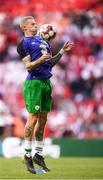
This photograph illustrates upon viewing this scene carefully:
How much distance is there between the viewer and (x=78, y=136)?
16047mm

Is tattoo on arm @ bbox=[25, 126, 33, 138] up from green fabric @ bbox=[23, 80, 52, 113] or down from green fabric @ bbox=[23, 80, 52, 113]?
down

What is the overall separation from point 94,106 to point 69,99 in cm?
62

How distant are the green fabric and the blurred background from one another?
265 inches

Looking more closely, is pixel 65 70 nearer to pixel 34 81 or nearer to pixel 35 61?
pixel 34 81

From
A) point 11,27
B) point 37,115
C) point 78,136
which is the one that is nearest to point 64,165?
point 37,115

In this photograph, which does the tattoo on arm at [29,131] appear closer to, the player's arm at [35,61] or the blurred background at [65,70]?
the player's arm at [35,61]

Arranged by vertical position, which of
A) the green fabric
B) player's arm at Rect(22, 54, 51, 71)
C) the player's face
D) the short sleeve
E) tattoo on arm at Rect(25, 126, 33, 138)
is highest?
the player's face

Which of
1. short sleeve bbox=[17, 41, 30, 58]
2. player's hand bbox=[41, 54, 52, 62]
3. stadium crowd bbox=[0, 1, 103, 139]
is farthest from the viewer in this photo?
stadium crowd bbox=[0, 1, 103, 139]

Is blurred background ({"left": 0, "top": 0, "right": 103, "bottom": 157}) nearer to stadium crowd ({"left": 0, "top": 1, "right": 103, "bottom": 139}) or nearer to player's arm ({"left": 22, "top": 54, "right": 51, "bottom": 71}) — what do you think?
stadium crowd ({"left": 0, "top": 1, "right": 103, "bottom": 139})

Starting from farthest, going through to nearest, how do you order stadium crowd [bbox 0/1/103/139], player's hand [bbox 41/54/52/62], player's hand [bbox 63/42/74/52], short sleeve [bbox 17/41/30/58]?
stadium crowd [bbox 0/1/103/139] → player's hand [bbox 63/42/74/52] → short sleeve [bbox 17/41/30/58] → player's hand [bbox 41/54/52/62]

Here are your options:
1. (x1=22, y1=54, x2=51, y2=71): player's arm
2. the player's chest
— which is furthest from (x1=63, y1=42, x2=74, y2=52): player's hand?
(x1=22, y1=54, x2=51, y2=71): player's arm

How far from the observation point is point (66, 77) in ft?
54.1

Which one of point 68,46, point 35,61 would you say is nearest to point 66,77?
point 68,46

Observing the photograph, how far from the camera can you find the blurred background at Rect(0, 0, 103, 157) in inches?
634
